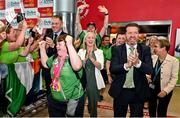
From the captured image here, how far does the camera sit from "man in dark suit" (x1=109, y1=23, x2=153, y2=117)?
238cm

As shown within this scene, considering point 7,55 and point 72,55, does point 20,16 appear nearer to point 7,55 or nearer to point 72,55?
point 7,55

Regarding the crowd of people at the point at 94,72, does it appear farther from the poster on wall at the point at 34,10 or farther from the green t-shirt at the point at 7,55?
the poster on wall at the point at 34,10

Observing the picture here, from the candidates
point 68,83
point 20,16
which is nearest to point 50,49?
point 20,16

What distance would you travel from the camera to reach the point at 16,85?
3.27 metres

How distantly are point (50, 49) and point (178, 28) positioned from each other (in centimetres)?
521

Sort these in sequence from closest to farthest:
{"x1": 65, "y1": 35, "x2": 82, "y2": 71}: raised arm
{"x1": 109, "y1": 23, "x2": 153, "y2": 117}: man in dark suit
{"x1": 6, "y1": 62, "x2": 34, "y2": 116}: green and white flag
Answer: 1. {"x1": 65, "y1": 35, "x2": 82, "y2": 71}: raised arm
2. {"x1": 109, "y1": 23, "x2": 153, "y2": 117}: man in dark suit
3. {"x1": 6, "y1": 62, "x2": 34, "y2": 116}: green and white flag

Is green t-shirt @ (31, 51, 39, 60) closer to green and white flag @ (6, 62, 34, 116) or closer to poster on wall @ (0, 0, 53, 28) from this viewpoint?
green and white flag @ (6, 62, 34, 116)

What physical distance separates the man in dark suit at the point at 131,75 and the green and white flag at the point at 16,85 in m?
1.42

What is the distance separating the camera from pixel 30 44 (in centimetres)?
337

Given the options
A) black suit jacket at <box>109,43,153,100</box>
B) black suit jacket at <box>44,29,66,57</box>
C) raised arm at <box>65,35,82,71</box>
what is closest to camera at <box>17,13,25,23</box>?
black suit jacket at <box>44,29,66,57</box>

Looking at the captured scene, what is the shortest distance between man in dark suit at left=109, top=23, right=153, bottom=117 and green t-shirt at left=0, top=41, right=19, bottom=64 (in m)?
1.39

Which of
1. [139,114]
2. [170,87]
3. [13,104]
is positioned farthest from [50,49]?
[170,87]

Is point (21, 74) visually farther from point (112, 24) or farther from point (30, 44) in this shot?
point (112, 24)

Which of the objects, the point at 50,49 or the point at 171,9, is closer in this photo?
the point at 50,49
